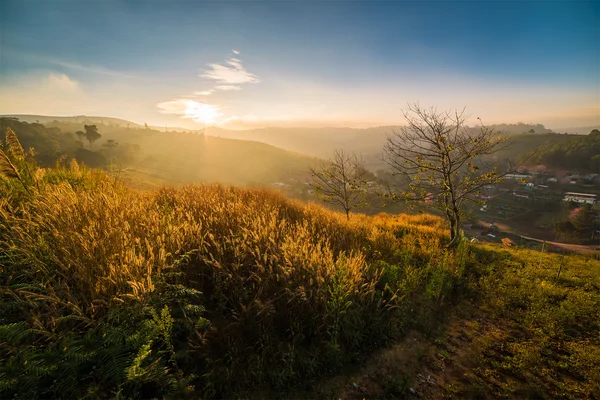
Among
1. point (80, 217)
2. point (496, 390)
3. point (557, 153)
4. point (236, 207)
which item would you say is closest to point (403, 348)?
point (496, 390)

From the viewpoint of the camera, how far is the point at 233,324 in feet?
10.9

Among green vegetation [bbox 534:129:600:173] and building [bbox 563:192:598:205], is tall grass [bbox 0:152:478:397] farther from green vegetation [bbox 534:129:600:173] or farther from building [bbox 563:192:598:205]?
green vegetation [bbox 534:129:600:173]

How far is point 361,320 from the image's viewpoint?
3891mm

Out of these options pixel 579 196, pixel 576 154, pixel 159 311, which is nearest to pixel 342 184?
pixel 159 311

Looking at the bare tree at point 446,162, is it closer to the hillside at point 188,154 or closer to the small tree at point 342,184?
the small tree at point 342,184

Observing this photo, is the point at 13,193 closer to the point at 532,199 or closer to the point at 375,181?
the point at 375,181

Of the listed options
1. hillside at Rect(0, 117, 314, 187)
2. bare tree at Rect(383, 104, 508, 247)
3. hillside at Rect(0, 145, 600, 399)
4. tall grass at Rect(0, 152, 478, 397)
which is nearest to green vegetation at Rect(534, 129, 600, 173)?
hillside at Rect(0, 117, 314, 187)

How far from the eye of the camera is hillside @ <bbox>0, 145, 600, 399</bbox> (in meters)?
2.56

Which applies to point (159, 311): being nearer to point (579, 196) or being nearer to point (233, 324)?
point (233, 324)

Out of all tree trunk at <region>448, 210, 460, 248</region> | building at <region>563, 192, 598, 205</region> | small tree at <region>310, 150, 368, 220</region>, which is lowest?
building at <region>563, 192, 598, 205</region>

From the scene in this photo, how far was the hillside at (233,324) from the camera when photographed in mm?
2562

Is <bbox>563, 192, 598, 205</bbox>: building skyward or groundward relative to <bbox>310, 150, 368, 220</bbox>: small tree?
groundward

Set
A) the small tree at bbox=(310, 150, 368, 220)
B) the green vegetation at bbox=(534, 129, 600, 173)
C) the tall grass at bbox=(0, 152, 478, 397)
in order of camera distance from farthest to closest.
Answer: the green vegetation at bbox=(534, 129, 600, 173), the small tree at bbox=(310, 150, 368, 220), the tall grass at bbox=(0, 152, 478, 397)

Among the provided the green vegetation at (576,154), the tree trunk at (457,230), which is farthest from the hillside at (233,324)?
the green vegetation at (576,154)
